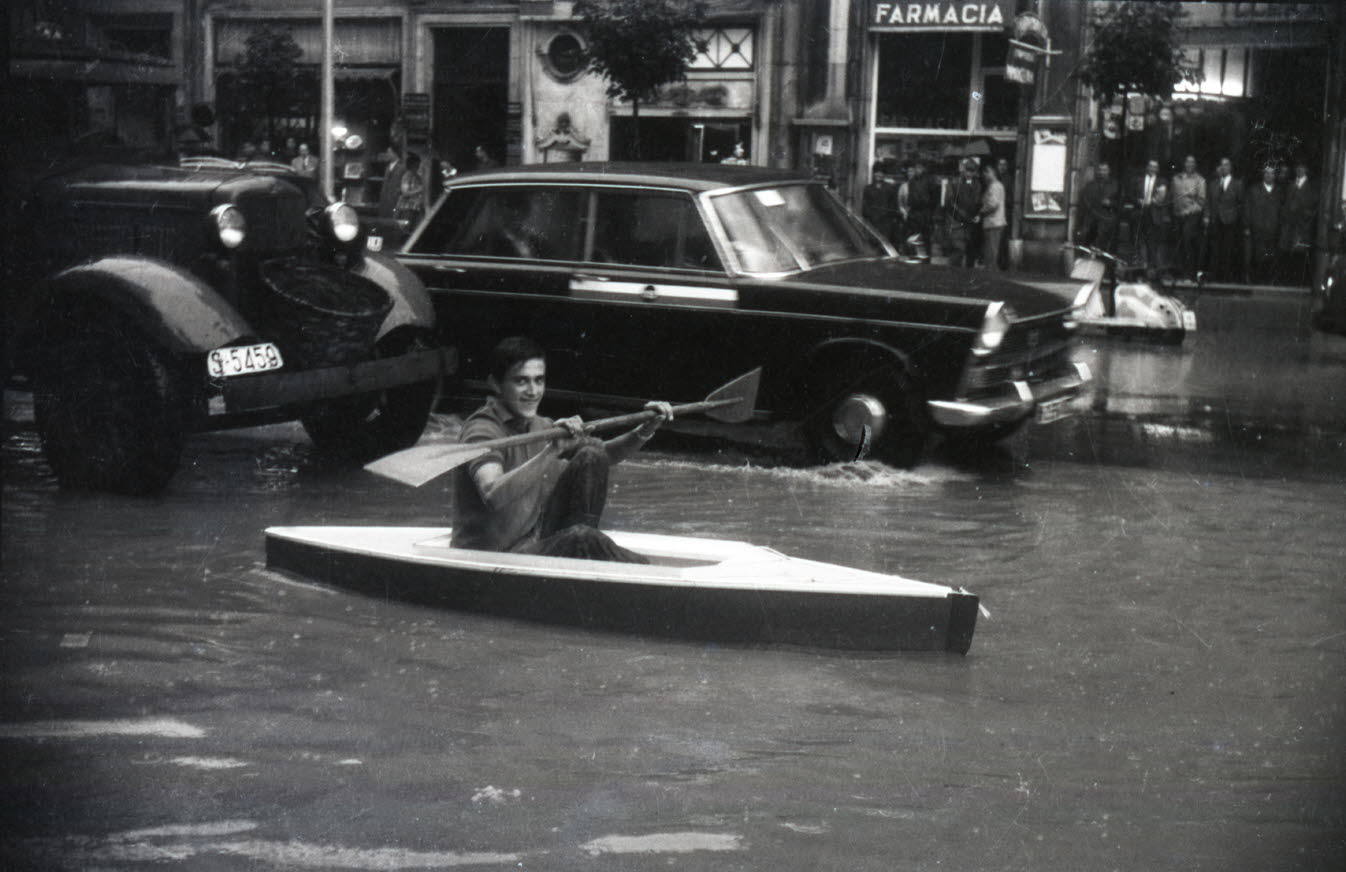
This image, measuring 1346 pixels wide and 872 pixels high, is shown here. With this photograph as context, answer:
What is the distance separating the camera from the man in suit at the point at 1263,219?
74.1 ft

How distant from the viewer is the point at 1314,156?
2247 cm

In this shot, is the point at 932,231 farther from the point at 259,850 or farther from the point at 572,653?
the point at 259,850

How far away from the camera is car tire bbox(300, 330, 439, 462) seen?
32.7ft

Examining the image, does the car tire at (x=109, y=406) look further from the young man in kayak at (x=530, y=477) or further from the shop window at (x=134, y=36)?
the young man in kayak at (x=530, y=477)

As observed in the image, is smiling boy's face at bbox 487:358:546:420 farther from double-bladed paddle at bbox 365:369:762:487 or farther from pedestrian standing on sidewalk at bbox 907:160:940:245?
pedestrian standing on sidewalk at bbox 907:160:940:245

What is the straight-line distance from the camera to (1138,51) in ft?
62.5

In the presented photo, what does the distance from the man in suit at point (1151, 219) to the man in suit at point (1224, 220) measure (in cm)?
58

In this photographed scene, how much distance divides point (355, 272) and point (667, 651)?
432 centimetres

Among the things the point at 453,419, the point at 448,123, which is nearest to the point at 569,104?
the point at 448,123

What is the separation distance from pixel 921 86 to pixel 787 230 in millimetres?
15629

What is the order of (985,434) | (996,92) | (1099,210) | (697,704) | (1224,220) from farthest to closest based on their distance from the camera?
1. (996,92)
2. (1224,220)
3. (1099,210)
4. (985,434)
5. (697,704)

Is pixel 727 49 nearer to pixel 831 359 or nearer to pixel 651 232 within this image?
pixel 651 232

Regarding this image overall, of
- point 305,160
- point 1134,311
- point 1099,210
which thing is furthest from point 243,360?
point 1099,210

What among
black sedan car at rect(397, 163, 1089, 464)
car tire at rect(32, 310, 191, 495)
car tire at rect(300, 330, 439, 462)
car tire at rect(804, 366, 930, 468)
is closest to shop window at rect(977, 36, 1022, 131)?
black sedan car at rect(397, 163, 1089, 464)
